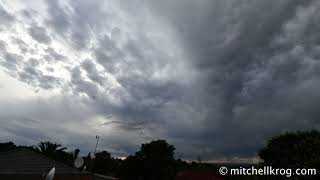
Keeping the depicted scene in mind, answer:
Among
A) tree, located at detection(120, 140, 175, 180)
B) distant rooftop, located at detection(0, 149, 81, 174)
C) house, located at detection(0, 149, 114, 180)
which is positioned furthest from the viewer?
tree, located at detection(120, 140, 175, 180)

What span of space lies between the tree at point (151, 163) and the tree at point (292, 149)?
2542 centimetres

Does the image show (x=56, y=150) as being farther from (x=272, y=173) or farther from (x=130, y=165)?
(x=272, y=173)

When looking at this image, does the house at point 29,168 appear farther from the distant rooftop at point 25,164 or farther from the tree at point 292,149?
the tree at point 292,149

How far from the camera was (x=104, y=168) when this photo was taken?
8662 cm

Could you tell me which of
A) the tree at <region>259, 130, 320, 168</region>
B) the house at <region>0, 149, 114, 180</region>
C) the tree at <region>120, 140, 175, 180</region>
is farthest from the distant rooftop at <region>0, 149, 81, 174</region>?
the tree at <region>120, 140, 175, 180</region>

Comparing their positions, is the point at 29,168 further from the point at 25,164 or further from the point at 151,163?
the point at 151,163

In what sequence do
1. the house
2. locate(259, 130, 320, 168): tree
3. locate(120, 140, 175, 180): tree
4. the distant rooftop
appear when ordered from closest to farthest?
1. the house
2. the distant rooftop
3. locate(259, 130, 320, 168): tree
4. locate(120, 140, 175, 180): tree

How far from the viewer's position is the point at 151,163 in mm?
75312

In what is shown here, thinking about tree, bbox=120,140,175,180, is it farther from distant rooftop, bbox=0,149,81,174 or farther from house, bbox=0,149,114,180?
distant rooftop, bbox=0,149,81,174

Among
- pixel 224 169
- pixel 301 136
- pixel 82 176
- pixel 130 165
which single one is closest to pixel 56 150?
pixel 130 165

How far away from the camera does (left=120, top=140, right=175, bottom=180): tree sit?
73.1 meters

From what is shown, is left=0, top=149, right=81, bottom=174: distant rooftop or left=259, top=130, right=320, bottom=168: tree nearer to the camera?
left=0, top=149, right=81, bottom=174: distant rooftop

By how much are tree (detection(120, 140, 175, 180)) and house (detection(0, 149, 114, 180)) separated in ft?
106

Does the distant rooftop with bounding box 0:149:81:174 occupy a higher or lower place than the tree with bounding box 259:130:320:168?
lower
